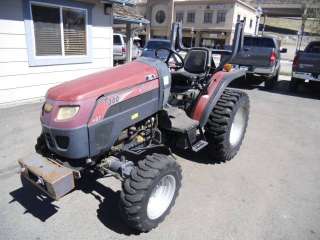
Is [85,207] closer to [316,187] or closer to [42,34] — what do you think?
[316,187]

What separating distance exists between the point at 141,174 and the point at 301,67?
8587mm

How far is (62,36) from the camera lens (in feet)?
23.9

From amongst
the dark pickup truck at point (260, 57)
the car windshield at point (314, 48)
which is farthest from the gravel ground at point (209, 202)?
the car windshield at point (314, 48)

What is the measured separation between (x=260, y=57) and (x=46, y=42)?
6.75m

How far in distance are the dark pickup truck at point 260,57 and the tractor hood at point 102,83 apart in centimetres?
699

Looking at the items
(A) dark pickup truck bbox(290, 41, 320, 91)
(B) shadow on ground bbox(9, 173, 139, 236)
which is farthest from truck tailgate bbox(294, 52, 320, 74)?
(B) shadow on ground bbox(9, 173, 139, 236)

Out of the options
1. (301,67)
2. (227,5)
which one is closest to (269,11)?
(227,5)

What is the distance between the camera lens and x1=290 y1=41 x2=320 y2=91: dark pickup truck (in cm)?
902

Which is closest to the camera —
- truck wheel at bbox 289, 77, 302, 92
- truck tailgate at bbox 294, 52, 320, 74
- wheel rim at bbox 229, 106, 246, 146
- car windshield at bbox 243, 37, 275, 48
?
wheel rim at bbox 229, 106, 246, 146

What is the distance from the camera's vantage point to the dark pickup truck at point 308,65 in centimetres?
902

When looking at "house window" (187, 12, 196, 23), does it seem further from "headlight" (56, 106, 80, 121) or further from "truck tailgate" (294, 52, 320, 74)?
"headlight" (56, 106, 80, 121)

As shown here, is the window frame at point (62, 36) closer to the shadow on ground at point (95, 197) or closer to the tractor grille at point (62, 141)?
the shadow on ground at point (95, 197)

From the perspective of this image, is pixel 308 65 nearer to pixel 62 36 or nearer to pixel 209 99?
pixel 209 99

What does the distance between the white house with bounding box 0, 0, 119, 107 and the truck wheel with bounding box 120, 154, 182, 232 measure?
17.3ft
